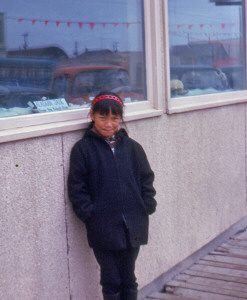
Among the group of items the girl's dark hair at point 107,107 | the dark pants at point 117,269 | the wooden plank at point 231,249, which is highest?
the girl's dark hair at point 107,107

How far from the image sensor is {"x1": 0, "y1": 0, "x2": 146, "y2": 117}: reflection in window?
315cm

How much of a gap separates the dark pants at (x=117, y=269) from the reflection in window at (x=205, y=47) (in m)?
1.65

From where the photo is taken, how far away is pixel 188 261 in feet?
15.7

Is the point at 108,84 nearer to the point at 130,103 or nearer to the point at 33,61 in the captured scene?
the point at 130,103

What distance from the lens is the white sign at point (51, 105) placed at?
129 inches

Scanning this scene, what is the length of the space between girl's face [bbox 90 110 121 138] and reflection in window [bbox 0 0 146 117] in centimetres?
31

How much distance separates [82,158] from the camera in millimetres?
3217

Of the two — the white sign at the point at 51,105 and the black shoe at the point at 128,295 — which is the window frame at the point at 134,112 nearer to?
the white sign at the point at 51,105

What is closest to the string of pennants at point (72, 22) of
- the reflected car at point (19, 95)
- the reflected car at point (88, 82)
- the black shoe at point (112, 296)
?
the reflected car at point (88, 82)

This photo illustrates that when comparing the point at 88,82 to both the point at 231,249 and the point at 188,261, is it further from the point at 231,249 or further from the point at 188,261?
the point at 231,249

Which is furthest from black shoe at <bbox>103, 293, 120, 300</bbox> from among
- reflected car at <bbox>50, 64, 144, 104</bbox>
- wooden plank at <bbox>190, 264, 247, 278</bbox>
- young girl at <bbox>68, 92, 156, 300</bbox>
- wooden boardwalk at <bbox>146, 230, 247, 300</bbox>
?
wooden plank at <bbox>190, 264, 247, 278</bbox>

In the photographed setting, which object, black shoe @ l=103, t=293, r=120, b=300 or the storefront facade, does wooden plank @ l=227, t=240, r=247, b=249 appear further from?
black shoe @ l=103, t=293, r=120, b=300

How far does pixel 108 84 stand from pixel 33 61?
79 cm

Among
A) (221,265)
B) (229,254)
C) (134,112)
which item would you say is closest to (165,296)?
(221,265)
